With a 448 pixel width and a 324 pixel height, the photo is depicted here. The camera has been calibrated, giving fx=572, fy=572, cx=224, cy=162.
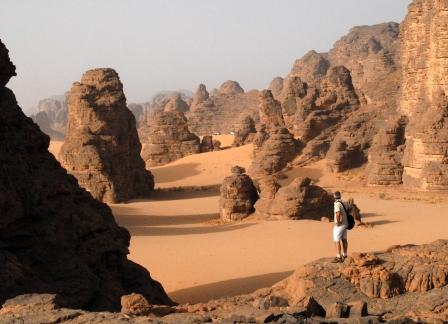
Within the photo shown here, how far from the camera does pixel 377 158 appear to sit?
29.7 metres

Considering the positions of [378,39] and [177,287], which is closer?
[177,287]

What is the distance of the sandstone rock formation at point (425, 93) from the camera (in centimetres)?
2608

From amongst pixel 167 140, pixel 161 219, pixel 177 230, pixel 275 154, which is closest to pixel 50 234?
pixel 177 230

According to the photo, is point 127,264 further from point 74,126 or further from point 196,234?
point 74,126

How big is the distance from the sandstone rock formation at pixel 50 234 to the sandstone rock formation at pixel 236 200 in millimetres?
11243

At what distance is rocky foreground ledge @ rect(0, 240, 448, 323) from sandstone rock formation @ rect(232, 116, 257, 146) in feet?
127

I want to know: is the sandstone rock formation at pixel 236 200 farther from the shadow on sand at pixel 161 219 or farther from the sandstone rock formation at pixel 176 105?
the sandstone rock formation at pixel 176 105

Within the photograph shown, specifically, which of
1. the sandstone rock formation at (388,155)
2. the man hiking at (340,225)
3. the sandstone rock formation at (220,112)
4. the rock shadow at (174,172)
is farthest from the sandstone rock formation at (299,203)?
the sandstone rock formation at (220,112)

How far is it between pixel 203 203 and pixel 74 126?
290 inches

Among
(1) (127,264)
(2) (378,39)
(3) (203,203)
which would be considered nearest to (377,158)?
(3) (203,203)

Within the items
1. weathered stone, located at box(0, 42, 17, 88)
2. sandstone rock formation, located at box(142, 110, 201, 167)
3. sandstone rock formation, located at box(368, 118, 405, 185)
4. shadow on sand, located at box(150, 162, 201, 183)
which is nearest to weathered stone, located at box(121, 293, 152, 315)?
weathered stone, located at box(0, 42, 17, 88)

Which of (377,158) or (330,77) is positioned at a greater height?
(330,77)

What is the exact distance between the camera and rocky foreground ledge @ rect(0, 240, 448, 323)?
5.66 meters

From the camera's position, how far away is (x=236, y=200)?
21.3 meters
